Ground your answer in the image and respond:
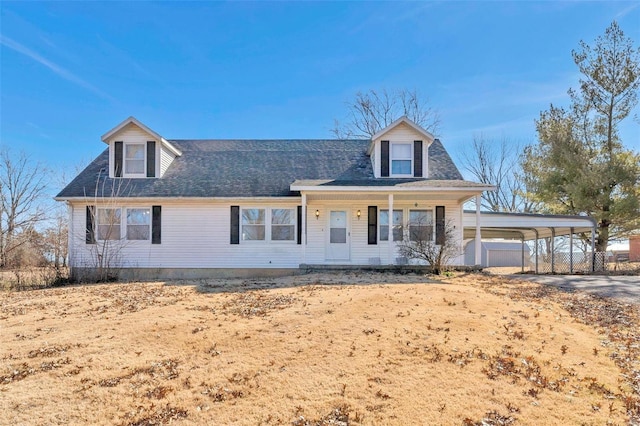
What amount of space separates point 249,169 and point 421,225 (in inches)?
283

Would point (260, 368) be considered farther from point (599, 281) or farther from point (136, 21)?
point (136, 21)

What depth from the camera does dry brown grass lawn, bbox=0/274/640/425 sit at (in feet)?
12.0

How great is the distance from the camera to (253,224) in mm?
13750

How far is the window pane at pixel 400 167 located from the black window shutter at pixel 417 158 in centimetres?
22

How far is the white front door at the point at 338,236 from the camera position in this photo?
1391cm

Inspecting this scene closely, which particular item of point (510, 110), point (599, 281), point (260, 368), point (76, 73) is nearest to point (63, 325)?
Result: point (260, 368)

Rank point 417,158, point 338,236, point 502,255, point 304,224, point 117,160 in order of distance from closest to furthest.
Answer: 1. point 304,224
2. point 338,236
3. point 417,158
4. point 117,160
5. point 502,255

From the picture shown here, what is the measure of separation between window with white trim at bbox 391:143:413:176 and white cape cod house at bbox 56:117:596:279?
0.04 meters

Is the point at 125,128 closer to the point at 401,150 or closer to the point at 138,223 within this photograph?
the point at 138,223

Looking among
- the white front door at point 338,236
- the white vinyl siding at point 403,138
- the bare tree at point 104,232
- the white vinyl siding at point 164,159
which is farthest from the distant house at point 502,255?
the bare tree at point 104,232

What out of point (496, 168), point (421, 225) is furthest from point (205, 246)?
point (496, 168)

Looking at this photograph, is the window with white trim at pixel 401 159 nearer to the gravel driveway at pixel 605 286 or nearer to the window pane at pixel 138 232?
the gravel driveway at pixel 605 286

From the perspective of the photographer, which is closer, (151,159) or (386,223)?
(386,223)

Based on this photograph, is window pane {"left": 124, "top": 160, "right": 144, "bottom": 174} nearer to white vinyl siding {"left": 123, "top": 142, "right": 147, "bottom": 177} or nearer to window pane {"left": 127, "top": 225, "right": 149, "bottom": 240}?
white vinyl siding {"left": 123, "top": 142, "right": 147, "bottom": 177}
